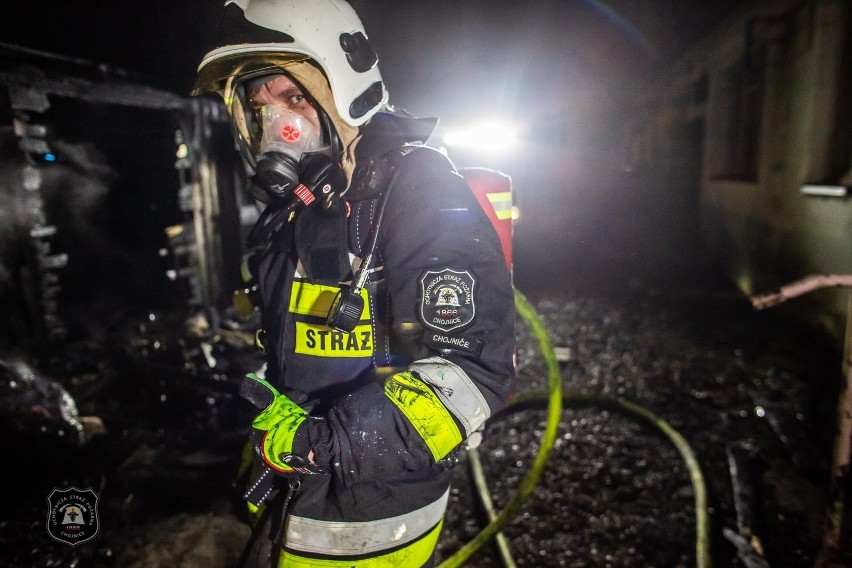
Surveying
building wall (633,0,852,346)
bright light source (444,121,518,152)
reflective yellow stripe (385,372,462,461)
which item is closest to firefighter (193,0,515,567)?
reflective yellow stripe (385,372,462,461)

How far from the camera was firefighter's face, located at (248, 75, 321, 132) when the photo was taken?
5.91 feet

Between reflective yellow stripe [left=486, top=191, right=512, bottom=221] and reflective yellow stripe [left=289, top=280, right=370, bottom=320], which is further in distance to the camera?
reflective yellow stripe [left=486, top=191, right=512, bottom=221]

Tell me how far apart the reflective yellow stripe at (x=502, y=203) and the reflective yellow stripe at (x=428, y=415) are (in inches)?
35.8

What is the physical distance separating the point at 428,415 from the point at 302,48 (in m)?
1.34

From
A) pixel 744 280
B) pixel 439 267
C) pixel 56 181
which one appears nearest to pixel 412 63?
pixel 56 181

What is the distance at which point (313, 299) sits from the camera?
1557 millimetres

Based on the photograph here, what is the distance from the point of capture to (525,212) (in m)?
17.3

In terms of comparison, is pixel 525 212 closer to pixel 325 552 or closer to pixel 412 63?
pixel 412 63

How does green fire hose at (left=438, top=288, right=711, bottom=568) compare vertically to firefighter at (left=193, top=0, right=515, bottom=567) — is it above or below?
below

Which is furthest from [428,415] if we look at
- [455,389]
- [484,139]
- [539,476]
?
[484,139]

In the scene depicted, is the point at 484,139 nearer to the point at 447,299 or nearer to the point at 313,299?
the point at 313,299

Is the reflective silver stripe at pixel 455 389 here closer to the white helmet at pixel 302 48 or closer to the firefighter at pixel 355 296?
the firefighter at pixel 355 296
